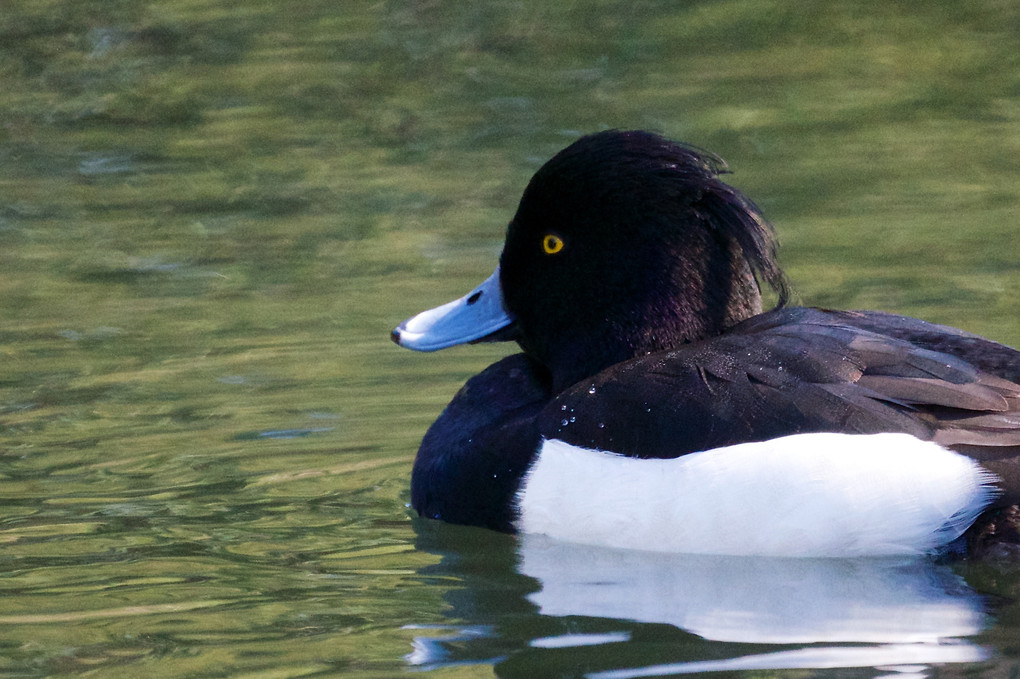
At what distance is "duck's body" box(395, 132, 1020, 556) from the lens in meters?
4.63

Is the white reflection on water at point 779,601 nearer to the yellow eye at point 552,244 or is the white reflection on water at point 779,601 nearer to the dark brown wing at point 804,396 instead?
the dark brown wing at point 804,396

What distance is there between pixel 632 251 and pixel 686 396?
707mm

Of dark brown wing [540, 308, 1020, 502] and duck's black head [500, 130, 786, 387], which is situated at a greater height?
duck's black head [500, 130, 786, 387]

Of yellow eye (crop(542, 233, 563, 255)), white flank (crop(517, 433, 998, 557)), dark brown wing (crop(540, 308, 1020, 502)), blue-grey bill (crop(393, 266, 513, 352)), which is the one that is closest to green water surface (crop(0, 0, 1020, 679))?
white flank (crop(517, 433, 998, 557))

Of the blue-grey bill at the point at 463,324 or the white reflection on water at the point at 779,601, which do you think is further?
the blue-grey bill at the point at 463,324

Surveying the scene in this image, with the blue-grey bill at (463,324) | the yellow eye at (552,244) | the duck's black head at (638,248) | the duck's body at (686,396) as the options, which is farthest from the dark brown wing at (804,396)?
the blue-grey bill at (463,324)

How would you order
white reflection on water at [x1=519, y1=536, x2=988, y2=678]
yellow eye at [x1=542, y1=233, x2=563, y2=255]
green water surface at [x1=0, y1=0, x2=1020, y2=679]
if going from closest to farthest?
white reflection on water at [x1=519, y1=536, x2=988, y2=678], green water surface at [x1=0, y1=0, x2=1020, y2=679], yellow eye at [x1=542, y1=233, x2=563, y2=255]

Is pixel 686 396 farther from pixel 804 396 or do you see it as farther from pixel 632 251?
pixel 632 251

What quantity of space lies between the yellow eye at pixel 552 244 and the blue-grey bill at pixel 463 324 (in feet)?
0.79

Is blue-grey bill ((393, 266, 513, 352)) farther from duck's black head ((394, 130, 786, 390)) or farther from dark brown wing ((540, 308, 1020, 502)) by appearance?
dark brown wing ((540, 308, 1020, 502))

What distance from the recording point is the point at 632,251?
5352 millimetres

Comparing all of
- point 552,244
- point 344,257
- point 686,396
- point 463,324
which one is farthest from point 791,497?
point 344,257

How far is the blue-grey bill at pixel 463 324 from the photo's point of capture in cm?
567

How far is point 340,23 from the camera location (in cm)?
1273
